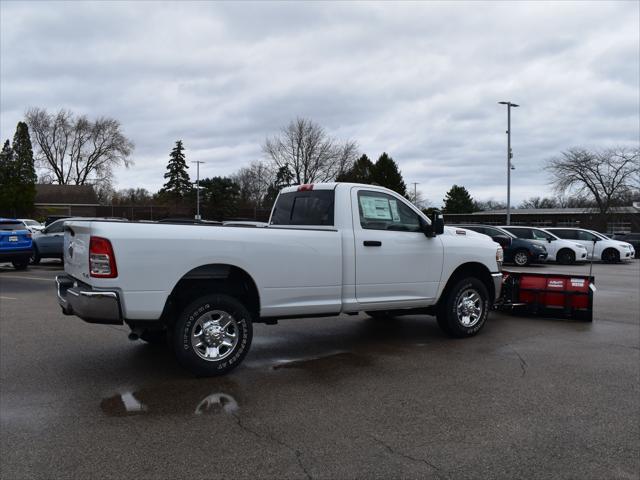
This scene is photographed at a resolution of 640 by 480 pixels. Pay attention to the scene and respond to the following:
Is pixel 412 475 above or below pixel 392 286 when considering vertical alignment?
below

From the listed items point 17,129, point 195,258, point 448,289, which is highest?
point 17,129

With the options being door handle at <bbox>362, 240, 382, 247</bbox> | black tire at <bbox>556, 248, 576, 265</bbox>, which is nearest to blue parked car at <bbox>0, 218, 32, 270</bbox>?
door handle at <bbox>362, 240, 382, 247</bbox>

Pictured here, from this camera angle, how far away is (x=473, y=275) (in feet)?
26.5

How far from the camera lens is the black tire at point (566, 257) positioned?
23.3 m

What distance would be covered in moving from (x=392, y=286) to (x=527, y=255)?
1679 centimetres

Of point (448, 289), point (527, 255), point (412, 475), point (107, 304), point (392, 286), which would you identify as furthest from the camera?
point (527, 255)

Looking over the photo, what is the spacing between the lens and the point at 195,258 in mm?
5457

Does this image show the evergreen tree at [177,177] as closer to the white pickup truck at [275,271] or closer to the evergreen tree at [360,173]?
the evergreen tree at [360,173]

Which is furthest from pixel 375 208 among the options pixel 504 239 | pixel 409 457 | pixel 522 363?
pixel 504 239

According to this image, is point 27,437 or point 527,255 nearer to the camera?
point 27,437

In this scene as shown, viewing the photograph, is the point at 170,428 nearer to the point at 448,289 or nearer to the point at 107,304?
the point at 107,304

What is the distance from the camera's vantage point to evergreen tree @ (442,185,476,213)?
94.4 m

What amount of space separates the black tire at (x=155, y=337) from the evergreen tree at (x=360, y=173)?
182 feet

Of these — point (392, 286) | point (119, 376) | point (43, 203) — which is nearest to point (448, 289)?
point (392, 286)
